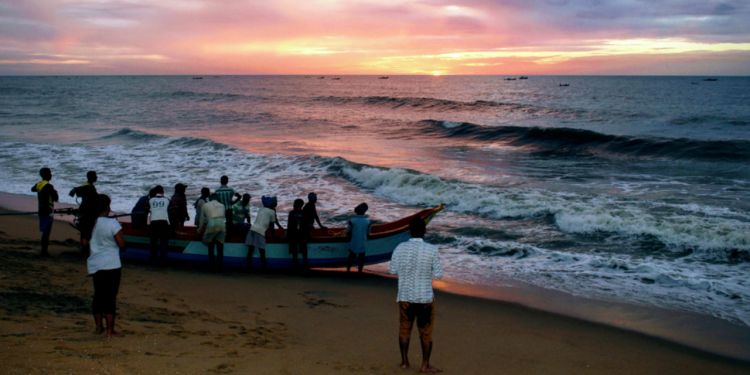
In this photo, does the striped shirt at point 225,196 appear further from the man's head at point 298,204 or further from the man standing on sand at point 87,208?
the man standing on sand at point 87,208

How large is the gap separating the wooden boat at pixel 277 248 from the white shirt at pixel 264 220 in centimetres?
36

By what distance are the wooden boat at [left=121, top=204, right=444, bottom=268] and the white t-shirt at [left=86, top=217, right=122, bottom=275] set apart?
4.64 m

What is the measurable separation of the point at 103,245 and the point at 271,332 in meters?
2.20

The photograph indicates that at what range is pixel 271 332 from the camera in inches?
287

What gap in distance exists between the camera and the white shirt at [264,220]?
34.1ft

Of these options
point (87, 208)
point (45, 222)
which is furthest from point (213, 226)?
point (45, 222)

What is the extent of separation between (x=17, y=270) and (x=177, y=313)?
301 cm

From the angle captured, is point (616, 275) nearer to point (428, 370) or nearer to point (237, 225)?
point (428, 370)

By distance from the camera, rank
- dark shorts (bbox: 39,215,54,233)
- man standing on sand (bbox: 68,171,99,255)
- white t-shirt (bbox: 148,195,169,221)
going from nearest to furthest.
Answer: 1. man standing on sand (bbox: 68,171,99,255)
2. dark shorts (bbox: 39,215,54,233)
3. white t-shirt (bbox: 148,195,169,221)

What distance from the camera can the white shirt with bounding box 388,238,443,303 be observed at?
5.63 metres

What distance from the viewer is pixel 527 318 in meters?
8.60

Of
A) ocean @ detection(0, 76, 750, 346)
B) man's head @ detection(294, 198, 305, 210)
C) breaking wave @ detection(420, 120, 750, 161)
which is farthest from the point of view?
breaking wave @ detection(420, 120, 750, 161)

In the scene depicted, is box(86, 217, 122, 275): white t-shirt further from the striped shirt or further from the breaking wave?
the breaking wave

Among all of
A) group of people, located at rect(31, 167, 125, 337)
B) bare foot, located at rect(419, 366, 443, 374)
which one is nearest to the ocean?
bare foot, located at rect(419, 366, 443, 374)
